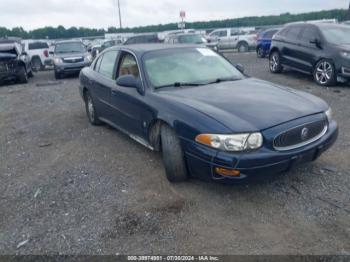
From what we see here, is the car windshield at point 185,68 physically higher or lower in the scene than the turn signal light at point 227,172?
higher

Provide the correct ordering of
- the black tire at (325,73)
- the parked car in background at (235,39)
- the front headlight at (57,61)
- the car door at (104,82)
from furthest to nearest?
the parked car in background at (235,39) < the front headlight at (57,61) < the black tire at (325,73) < the car door at (104,82)

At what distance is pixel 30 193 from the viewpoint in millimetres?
4129

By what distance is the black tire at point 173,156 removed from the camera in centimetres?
382

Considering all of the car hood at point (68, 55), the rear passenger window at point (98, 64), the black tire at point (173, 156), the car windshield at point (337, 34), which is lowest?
the black tire at point (173, 156)

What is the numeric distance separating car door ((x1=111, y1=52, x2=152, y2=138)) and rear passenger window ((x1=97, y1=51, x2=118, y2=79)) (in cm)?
25

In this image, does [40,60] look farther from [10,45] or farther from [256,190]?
[256,190]

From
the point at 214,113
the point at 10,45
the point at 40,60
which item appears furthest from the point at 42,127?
the point at 40,60

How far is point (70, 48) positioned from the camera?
49.9 ft

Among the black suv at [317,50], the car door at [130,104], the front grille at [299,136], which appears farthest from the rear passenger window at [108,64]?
the black suv at [317,50]

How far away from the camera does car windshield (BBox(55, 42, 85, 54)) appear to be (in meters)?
15.0

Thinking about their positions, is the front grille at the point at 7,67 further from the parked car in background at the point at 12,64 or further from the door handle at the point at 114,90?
the door handle at the point at 114,90

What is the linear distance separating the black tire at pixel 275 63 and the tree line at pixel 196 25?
34.1 meters

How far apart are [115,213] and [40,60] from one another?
17.9 m

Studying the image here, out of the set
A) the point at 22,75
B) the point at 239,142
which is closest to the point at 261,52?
the point at 22,75
